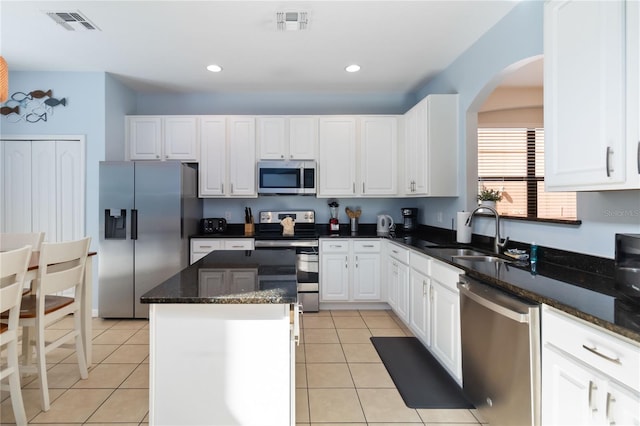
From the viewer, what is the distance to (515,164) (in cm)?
459

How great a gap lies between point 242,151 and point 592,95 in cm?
347

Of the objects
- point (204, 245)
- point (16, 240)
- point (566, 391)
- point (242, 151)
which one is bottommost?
point (566, 391)

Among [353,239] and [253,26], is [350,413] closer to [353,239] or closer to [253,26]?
[353,239]

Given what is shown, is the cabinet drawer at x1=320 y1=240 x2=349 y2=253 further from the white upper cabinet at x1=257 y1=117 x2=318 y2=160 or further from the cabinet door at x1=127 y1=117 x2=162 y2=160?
the cabinet door at x1=127 y1=117 x2=162 y2=160

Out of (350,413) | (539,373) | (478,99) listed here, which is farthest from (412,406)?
(478,99)

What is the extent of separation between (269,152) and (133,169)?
1.52m

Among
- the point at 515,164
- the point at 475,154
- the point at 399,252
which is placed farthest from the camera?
the point at 515,164

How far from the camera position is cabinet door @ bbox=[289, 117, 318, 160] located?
13.8 feet

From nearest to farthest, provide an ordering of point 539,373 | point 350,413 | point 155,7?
1. point 539,373
2. point 350,413
3. point 155,7

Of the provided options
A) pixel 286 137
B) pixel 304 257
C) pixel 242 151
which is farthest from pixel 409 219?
pixel 242 151

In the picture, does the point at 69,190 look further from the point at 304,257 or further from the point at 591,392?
the point at 591,392

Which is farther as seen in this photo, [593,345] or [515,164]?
[515,164]

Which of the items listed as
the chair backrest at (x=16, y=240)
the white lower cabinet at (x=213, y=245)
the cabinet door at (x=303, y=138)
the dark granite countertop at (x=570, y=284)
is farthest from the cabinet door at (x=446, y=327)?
the chair backrest at (x=16, y=240)

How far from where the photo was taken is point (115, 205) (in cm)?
368
